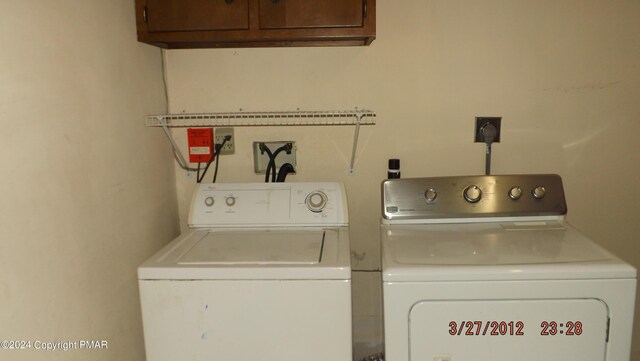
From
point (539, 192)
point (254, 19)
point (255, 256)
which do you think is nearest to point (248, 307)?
point (255, 256)

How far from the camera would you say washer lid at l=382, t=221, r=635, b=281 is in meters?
1.14

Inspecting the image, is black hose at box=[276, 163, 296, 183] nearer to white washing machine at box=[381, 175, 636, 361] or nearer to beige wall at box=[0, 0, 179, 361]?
beige wall at box=[0, 0, 179, 361]

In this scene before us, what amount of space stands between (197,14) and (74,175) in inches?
27.6

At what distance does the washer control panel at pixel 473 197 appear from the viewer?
5.03ft

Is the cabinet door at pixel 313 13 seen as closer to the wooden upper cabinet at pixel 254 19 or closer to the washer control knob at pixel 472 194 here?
the wooden upper cabinet at pixel 254 19

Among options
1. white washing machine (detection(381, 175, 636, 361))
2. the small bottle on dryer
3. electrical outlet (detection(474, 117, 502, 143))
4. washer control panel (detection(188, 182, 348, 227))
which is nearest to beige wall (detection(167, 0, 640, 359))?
electrical outlet (detection(474, 117, 502, 143))

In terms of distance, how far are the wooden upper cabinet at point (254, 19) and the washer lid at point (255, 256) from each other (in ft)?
2.30

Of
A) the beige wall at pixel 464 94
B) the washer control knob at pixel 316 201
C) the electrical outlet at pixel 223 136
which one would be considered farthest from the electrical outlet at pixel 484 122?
the electrical outlet at pixel 223 136

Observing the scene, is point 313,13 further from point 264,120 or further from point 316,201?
point 316,201

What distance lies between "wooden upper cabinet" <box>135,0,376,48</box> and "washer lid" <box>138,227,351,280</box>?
2.30ft

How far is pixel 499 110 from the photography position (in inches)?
72.1

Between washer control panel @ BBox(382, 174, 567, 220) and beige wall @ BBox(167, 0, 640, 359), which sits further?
beige wall @ BBox(167, 0, 640, 359)

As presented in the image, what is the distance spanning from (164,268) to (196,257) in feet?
0.35

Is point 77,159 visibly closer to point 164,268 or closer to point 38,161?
point 38,161
